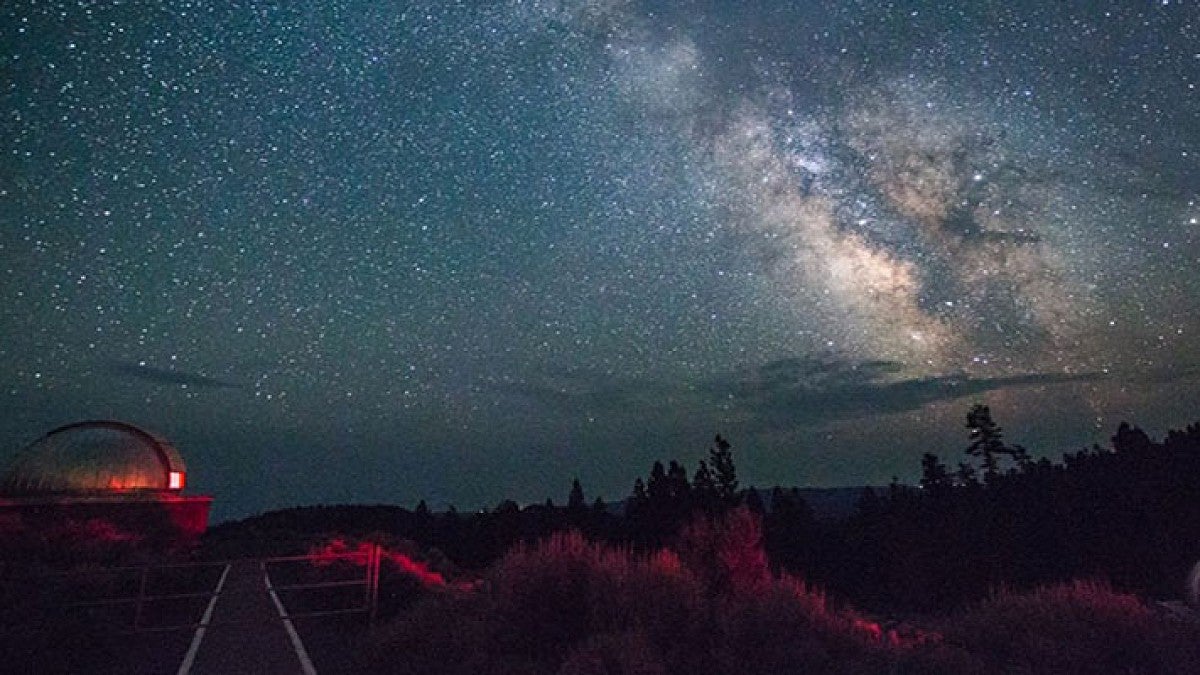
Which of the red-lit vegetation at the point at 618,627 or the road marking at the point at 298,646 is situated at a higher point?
the red-lit vegetation at the point at 618,627

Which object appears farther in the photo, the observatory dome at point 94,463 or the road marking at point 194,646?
the observatory dome at point 94,463

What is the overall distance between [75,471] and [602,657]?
3685 cm

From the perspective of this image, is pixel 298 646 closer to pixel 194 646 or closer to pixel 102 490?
pixel 194 646

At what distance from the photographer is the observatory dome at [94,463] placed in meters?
34.1

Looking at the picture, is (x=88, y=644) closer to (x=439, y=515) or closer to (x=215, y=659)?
(x=215, y=659)

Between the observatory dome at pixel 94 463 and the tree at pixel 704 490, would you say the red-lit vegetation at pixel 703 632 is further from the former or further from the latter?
the tree at pixel 704 490

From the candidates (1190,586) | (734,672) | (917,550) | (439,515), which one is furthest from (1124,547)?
(439,515)

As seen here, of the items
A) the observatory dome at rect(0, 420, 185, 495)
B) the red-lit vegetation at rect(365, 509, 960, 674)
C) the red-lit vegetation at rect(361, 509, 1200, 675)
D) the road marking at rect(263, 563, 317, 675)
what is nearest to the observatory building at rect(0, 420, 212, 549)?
the observatory dome at rect(0, 420, 185, 495)

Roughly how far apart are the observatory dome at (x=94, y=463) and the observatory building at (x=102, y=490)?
4 centimetres

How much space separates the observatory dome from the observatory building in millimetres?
41

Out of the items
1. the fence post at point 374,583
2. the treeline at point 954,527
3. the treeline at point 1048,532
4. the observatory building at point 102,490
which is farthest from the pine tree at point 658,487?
the fence post at point 374,583

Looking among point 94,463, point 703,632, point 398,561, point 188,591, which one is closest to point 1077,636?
point 703,632

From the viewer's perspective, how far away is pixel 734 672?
7.27 meters

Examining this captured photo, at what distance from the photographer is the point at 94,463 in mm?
35438
